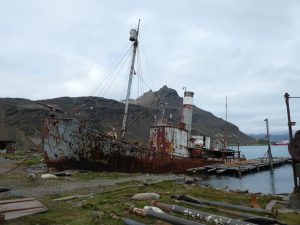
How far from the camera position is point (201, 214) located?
30.6 feet

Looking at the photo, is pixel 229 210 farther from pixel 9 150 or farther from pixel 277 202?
pixel 9 150

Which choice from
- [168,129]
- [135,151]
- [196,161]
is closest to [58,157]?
[135,151]

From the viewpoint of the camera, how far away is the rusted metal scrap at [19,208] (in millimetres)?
9291

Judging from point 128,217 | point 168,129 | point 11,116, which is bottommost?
point 128,217

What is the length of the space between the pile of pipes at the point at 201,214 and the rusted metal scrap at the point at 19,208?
2471 mm

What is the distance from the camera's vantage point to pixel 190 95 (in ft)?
133

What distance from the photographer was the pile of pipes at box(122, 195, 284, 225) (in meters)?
8.44

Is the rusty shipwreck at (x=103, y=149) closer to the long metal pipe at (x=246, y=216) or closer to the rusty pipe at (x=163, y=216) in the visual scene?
the long metal pipe at (x=246, y=216)

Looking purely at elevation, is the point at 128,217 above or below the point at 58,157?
below

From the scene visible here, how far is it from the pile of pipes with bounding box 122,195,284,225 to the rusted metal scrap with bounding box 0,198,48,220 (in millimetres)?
2471

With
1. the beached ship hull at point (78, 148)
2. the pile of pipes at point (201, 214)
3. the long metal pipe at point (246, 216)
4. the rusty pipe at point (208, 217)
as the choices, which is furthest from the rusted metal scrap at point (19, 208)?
the beached ship hull at point (78, 148)

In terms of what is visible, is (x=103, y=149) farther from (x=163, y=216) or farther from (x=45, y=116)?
(x=45, y=116)

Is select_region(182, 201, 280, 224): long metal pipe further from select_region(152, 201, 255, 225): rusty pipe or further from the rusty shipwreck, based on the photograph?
the rusty shipwreck

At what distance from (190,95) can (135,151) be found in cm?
1284
